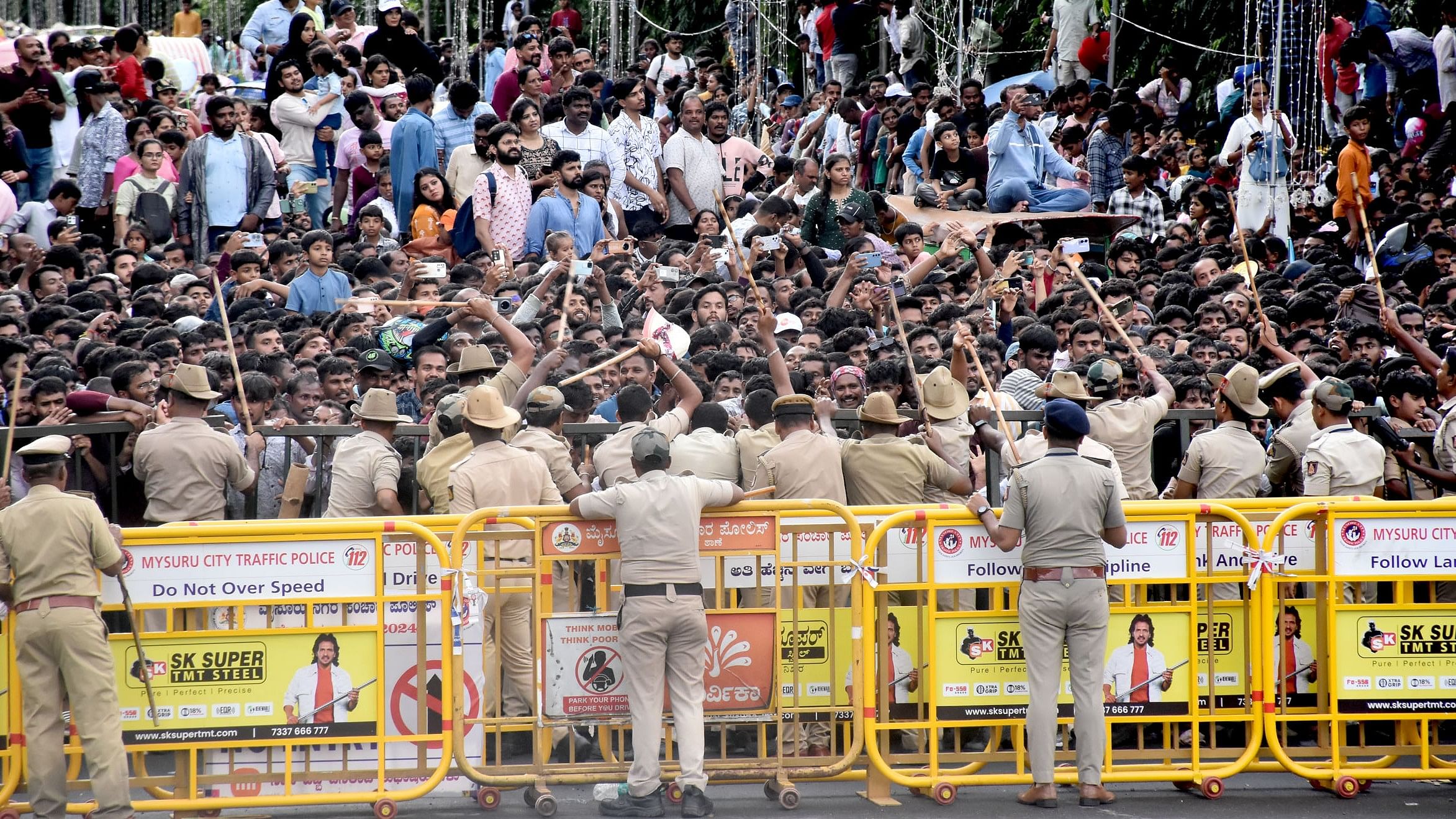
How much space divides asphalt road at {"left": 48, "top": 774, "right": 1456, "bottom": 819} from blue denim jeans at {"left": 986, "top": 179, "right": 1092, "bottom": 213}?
993cm

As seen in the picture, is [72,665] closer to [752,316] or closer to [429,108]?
[752,316]

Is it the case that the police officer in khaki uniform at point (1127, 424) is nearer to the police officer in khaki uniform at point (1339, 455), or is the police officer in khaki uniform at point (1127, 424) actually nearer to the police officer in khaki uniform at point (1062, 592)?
the police officer in khaki uniform at point (1339, 455)

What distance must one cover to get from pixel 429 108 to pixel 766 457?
995 cm

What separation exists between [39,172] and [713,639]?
12.8m

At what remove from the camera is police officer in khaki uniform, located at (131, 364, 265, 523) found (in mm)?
Answer: 8633

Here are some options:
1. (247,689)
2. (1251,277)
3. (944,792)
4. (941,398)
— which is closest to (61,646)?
(247,689)

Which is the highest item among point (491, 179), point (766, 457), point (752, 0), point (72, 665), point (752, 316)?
point (752, 0)

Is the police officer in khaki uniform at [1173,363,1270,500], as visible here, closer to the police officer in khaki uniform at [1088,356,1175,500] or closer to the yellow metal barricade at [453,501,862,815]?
the police officer in khaki uniform at [1088,356,1175,500]

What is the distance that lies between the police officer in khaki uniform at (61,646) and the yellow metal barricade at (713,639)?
1493mm

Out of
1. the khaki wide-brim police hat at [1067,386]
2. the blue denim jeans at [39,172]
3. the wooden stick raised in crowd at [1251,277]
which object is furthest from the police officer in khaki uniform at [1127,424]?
the blue denim jeans at [39,172]

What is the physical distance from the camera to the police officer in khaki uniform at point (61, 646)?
23.4 feet

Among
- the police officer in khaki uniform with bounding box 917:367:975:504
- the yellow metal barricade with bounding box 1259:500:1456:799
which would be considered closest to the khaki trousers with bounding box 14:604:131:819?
the police officer in khaki uniform with bounding box 917:367:975:504

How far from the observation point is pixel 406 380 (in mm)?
11375

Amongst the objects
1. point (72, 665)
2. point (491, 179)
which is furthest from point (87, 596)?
point (491, 179)
